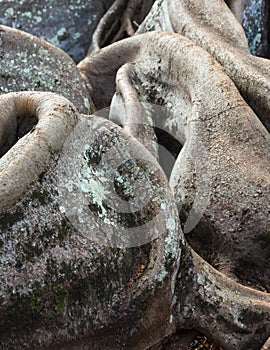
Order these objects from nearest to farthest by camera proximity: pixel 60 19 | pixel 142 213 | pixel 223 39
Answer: pixel 142 213
pixel 223 39
pixel 60 19

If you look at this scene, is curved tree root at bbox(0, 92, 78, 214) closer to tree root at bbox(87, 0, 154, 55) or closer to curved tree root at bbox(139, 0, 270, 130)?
curved tree root at bbox(139, 0, 270, 130)

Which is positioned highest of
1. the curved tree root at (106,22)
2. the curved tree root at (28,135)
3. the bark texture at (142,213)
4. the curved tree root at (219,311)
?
the curved tree root at (28,135)

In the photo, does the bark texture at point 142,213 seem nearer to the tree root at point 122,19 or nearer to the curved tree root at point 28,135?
the curved tree root at point 28,135

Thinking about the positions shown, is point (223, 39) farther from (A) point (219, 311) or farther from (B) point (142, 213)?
(A) point (219, 311)

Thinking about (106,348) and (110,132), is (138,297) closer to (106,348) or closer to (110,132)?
(106,348)

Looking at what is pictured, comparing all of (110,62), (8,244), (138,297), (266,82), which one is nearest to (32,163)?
(8,244)

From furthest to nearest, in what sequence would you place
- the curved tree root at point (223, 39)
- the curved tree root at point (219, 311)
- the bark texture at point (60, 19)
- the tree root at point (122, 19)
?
the tree root at point (122, 19) → the bark texture at point (60, 19) → the curved tree root at point (223, 39) → the curved tree root at point (219, 311)

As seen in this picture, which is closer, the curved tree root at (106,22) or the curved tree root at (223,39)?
the curved tree root at (223,39)

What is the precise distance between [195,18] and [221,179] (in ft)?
3.21

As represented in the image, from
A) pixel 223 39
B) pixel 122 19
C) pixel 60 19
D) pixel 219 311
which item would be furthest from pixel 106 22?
pixel 219 311

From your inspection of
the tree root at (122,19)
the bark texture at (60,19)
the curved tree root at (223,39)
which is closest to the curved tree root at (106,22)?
the tree root at (122,19)

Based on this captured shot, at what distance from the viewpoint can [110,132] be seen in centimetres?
173

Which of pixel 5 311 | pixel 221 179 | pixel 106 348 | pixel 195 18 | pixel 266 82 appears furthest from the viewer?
pixel 195 18

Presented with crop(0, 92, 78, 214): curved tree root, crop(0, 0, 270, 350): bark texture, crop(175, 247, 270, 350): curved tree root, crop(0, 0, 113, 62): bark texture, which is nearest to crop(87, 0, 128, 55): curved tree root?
crop(0, 0, 113, 62): bark texture
